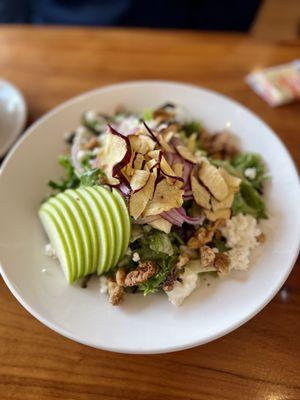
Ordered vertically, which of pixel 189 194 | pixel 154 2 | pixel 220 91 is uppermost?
pixel 154 2

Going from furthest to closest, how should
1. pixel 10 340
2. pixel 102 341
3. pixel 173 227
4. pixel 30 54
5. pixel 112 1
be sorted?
pixel 112 1
pixel 30 54
pixel 173 227
pixel 10 340
pixel 102 341

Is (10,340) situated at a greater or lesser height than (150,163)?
lesser

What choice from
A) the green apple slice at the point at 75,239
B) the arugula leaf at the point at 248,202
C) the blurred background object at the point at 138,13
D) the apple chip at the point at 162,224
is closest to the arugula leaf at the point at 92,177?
the green apple slice at the point at 75,239

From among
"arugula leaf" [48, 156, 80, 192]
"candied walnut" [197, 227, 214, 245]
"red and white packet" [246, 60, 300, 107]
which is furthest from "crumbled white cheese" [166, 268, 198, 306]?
"red and white packet" [246, 60, 300, 107]

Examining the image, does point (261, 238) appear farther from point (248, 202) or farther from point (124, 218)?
point (124, 218)

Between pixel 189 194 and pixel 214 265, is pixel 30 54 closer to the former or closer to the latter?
pixel 189 194

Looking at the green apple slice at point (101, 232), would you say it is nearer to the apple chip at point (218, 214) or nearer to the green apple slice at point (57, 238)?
the green apple slice at point (57, 238)

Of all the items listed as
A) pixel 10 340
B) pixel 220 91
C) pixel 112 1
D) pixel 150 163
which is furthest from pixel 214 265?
pixel 112 1

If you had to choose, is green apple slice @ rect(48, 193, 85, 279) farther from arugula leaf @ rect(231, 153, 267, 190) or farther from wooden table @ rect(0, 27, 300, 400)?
arugula leaf @ rect(231, 153, 267, 190)
